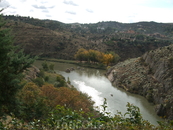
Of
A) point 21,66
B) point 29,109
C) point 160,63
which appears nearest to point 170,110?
point 160,63

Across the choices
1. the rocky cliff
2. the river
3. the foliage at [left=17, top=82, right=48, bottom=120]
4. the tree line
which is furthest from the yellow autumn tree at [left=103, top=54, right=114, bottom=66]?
the foliage at [left=17, top=82, right=48, bottom=120]

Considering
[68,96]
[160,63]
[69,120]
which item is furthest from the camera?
[160,63]

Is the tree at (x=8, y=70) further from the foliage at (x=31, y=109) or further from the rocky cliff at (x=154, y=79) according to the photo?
the rocky cliff at (x=154, y=79)

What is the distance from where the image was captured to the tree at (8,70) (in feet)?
34.6

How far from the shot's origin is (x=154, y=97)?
4028 centimetres

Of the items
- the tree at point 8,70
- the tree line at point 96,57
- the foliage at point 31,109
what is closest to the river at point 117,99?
the foliage at point 31,109

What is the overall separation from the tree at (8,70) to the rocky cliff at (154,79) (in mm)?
28308

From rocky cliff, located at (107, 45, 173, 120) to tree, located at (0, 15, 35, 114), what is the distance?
28308 mm

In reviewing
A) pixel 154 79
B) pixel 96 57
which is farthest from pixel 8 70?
pixel 96 57

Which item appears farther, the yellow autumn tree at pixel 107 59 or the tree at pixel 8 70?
the yellow autumn tree at pixel 107 59

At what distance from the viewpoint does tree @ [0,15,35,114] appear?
10.5 m

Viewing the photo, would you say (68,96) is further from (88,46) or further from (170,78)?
(88,46)

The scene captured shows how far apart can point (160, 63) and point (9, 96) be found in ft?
142

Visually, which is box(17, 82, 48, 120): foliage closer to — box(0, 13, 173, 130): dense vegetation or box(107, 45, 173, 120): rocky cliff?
box(0, 13, 173, 130): dense vegetation
